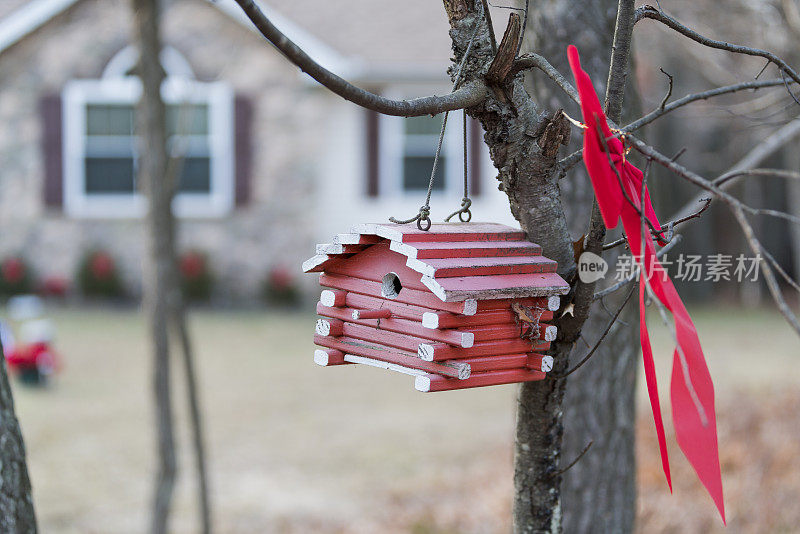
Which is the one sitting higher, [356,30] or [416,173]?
[356,30]

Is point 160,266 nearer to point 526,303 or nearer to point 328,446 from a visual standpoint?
point 526,303

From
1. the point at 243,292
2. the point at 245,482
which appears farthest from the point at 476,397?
the point at 243,292

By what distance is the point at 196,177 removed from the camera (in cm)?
1244

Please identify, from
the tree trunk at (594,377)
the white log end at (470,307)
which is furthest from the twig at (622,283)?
the tree trunk at (594,377)

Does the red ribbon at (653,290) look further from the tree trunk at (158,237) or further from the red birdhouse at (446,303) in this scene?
the tree trunk at (158,237)

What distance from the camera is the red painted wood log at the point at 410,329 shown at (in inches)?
69.6

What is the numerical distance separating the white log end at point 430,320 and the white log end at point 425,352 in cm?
4

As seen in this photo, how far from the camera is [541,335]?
6.19ft

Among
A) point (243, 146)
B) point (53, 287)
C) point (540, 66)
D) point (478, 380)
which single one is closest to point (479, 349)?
point (478, 380)

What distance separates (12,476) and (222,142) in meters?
10.6

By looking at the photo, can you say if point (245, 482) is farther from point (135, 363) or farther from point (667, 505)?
point (135, 363)

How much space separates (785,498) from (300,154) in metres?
8.72

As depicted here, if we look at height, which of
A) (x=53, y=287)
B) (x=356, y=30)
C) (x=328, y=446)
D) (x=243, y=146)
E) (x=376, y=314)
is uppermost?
(x=356, y=30)

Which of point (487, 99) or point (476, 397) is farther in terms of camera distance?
point (476, 397)
